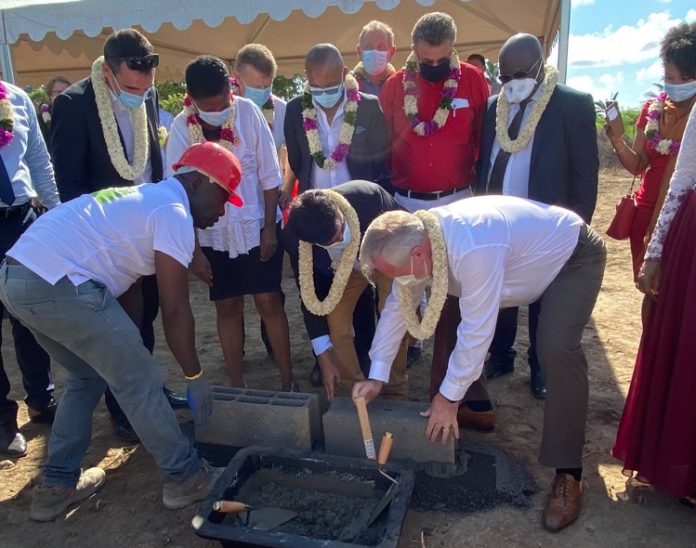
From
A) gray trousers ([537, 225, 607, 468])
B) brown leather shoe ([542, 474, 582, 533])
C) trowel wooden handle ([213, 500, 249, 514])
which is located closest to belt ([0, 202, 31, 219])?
trowel wooden handle ([213, 500, 249, 514])

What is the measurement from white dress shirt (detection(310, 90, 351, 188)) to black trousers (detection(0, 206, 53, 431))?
62.8 inches

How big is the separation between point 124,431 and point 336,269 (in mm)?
1492

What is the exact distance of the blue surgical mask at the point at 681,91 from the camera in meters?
3.05

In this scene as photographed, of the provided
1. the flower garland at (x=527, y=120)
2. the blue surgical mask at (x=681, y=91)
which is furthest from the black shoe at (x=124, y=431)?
the blue surgical mask at (x=681, y=91)

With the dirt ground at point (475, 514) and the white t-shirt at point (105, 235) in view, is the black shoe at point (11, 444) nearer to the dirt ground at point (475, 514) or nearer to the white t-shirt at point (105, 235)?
the dirt ground at point (475, 514)

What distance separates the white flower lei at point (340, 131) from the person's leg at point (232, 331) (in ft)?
3.14

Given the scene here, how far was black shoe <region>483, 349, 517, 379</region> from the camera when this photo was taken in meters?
3.85

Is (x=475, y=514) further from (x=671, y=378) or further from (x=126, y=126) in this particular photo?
(x=126, y=126)

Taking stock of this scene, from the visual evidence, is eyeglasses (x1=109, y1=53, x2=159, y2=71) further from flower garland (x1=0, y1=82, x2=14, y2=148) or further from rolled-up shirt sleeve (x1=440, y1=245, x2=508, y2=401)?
rolled-up shirt sleeve (x1=440, y1=245, x2=508, y2=401)

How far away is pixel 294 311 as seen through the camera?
215 inches

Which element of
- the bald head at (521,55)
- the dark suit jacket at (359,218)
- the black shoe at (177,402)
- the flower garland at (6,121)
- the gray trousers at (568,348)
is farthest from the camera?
the black shoe at (177,402)

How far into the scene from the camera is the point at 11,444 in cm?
317

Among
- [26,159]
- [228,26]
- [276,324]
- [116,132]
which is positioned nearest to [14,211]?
[26,159]

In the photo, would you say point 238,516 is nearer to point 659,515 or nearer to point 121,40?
point 659,515
